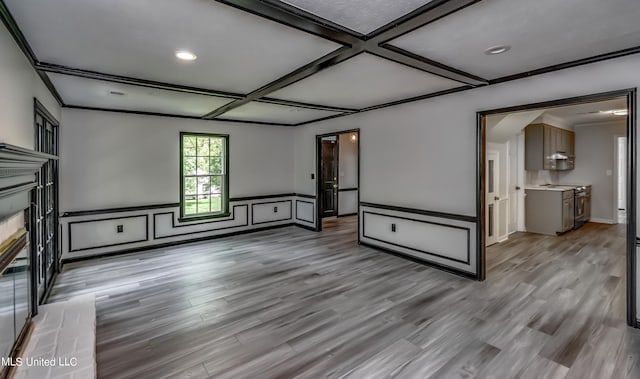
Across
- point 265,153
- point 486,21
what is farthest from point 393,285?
point 265,153

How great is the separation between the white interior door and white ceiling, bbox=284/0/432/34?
4002 mm

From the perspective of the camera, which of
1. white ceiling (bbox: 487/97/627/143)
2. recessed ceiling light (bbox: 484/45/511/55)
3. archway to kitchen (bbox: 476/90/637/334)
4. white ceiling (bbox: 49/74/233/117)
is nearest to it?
recessed ceiling light (bbox: 484/45/511/55)

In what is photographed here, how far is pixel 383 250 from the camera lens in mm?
5188

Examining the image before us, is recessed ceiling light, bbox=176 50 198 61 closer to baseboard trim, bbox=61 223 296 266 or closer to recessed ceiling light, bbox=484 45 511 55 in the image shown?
recessed ceiling light, bbox=484 45 511 55

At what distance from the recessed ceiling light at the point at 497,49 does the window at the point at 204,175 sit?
4.95 m

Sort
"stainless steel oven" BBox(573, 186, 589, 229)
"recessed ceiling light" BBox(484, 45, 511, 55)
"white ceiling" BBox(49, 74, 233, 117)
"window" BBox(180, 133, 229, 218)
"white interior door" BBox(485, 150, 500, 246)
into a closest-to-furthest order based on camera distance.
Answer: "recessed ceiling light" BBox(484, 45, 511, 55), "white ceiling" BBox(49, 74, 233, 117), "white interior door" BBox(485, 150, 500, 246), "window" BBox(180, 133, 229, 218), "stainless steel oven" BBox(573, 186, 589, 229)

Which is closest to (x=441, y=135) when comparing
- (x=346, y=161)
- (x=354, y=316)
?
(x=354, y=316)

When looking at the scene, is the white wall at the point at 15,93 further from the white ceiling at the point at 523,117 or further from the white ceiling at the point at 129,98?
the white ceiling at the point at 523,117

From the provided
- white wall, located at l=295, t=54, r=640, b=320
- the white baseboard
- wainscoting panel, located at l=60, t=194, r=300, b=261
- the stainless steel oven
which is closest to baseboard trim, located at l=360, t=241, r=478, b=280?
white wall, located at l=295, t=54, r=640, b=320

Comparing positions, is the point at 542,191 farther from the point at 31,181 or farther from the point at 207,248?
the point at 31,181

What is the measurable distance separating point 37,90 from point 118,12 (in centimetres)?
186

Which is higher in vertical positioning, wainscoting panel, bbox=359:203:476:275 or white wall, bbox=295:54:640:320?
white wall, bbox=295:54:640:320

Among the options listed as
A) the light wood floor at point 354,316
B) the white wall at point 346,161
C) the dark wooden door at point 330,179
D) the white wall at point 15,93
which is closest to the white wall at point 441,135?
the light wood floor at point 354,316

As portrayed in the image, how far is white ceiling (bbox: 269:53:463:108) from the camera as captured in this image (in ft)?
10.2
